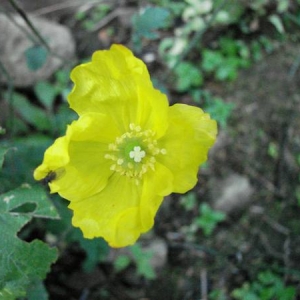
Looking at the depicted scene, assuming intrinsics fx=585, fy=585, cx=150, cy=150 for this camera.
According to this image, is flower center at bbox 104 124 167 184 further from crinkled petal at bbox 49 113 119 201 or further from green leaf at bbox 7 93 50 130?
green leaf at bbox 7 93 50 130

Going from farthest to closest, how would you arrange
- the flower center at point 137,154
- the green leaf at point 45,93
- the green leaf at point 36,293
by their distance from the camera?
the green leaf at point 45,93 < the green leaf at point 36,293 < the flower center at point 137,154

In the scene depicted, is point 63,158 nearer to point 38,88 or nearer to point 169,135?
point 169,135

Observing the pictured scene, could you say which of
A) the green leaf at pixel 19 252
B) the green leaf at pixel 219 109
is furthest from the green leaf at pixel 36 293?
the green leaf at pixel 219 109

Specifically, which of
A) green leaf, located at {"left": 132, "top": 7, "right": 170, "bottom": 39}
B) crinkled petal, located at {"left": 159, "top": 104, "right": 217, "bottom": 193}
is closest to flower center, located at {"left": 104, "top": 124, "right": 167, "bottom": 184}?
crinkled petal, located at {"left": 159, "top": 104, "right": 217, "bottom": 193}

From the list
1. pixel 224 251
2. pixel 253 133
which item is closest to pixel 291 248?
pixel 224 251

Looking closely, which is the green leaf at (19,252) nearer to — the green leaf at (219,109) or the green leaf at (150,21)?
the green leaf at (150,21)

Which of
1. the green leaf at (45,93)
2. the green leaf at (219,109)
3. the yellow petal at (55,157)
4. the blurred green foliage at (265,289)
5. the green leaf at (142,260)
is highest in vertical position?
the yellow petal at (55,157)
